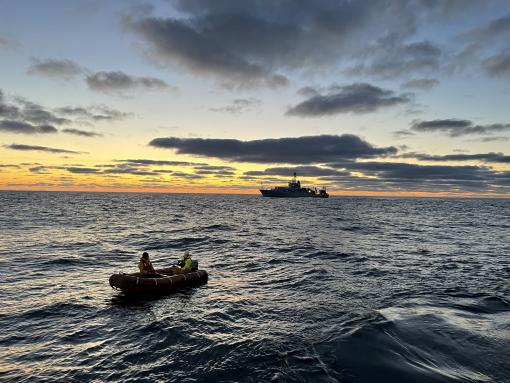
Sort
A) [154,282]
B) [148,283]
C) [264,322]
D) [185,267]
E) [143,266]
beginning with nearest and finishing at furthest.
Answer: [264,322] → [148,283] → [154,282] → [143,266] → [185,267]

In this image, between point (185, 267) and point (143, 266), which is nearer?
point (143, 266)

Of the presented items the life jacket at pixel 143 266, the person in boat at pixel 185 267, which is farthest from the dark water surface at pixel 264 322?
the life jacket at pixel 143 266

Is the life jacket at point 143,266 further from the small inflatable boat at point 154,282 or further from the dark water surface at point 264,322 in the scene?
the dark water surface at point 264,322

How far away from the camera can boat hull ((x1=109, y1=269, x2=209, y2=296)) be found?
17703 mm

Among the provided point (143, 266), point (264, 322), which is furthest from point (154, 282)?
point (264, 322)

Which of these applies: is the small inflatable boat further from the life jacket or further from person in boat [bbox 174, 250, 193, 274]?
person in boat [bbox 174, 250, 193, 274]

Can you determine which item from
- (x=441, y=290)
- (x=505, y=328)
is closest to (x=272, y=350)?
(x=505, y=328)

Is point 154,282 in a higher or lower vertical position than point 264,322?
higher

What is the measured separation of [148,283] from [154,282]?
0.33 meters

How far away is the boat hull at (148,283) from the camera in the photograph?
17.7 metres

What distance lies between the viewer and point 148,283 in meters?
18.1

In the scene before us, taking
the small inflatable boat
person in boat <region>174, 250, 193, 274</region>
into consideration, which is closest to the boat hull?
the small inflatable boat

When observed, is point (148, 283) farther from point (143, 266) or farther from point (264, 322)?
point (264, 322)

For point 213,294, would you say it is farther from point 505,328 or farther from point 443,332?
point 505,328
